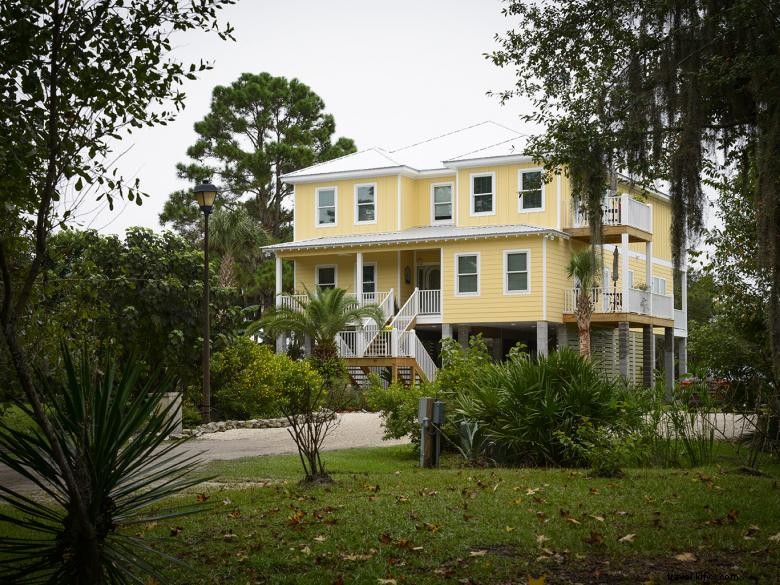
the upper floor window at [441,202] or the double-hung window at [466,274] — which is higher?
the upper floor window at [441,202]

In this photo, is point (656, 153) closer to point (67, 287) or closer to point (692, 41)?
point (692, 41)

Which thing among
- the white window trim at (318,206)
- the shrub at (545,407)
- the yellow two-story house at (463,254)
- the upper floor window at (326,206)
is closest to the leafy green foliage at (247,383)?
the yellow two-story house at (463,254)

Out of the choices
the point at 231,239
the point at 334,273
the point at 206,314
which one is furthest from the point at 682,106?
the point at 231,239

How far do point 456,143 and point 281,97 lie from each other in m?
14.6

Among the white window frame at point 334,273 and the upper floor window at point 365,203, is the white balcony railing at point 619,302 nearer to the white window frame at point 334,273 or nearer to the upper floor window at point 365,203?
the upper floor window at point 365,203

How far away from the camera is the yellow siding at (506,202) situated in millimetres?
32406

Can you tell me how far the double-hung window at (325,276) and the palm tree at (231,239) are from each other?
15.0ft

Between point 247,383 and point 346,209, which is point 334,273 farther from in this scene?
point 247,383

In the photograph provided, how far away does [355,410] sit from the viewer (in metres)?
27.0

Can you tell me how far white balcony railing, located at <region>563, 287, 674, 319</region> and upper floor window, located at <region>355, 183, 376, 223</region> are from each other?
7.52 metres

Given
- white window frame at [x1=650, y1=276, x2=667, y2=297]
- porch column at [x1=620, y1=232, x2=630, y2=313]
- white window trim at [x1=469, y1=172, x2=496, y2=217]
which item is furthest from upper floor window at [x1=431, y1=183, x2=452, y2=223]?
white window frame at [x1=650, y1=276, x2=667, y2=297]

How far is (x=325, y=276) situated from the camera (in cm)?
3641

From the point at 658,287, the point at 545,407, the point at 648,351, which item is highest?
the point at 658,287

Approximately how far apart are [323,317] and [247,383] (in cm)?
821
